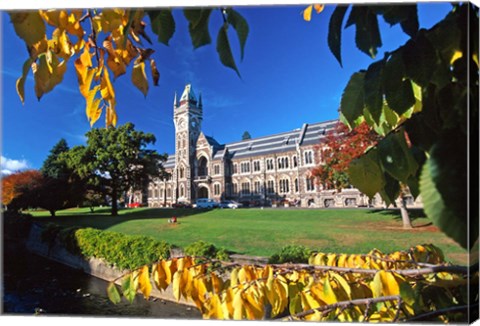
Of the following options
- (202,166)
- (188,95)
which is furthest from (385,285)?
(202,166)

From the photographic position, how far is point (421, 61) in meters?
0.45

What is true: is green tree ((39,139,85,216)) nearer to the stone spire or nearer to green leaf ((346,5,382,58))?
the stone spire

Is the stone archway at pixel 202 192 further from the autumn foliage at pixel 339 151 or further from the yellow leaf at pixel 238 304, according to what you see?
the yellow leaf at pixel 238 304

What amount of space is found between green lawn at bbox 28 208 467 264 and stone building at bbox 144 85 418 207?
2.42 feet

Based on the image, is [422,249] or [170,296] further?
[170,296]

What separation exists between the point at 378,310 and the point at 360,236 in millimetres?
3701

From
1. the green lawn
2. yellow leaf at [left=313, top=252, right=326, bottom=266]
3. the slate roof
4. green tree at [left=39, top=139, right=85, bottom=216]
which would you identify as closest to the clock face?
the slate roof

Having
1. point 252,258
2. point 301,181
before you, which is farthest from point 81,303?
point 301,181

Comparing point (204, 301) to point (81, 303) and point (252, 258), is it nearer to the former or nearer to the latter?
point (252, 258)

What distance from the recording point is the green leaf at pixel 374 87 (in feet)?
1.57

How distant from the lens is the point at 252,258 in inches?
144

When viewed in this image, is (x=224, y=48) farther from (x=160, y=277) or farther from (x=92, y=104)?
(x=160, y=277)

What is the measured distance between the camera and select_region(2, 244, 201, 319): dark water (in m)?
3.10

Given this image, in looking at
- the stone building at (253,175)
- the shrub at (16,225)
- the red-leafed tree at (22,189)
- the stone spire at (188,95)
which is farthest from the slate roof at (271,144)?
the shrub at (16,225)
